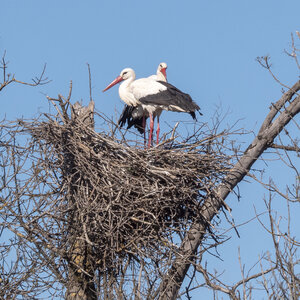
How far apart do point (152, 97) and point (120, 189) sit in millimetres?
2910

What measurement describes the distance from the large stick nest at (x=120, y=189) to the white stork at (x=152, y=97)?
1.94 meters

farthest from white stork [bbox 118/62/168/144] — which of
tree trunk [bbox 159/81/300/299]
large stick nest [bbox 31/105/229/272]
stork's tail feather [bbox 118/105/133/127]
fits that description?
tree trunk [bbox 159/81/300/299]

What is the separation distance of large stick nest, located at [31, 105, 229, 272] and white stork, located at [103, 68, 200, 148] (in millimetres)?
1938

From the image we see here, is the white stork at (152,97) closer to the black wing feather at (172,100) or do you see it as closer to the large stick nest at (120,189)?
the black wing feather at (172,100)

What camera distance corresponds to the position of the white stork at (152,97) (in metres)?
10.2

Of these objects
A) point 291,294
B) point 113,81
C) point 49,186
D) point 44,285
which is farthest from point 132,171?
point 113,81

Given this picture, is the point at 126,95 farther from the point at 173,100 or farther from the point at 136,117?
the point at 173,100

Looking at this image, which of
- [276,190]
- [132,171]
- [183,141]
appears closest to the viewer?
[276,190]

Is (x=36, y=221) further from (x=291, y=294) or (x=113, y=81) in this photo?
(x=113, y=81)

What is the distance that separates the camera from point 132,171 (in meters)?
8.02

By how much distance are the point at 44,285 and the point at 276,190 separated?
2.59 metres

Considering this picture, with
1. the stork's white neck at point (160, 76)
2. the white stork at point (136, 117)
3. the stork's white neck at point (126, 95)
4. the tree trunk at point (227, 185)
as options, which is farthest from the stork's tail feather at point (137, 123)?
the tree trunk at point (227, 185)

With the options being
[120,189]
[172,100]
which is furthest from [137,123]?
[120,189]

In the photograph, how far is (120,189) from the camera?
25.1 ft
